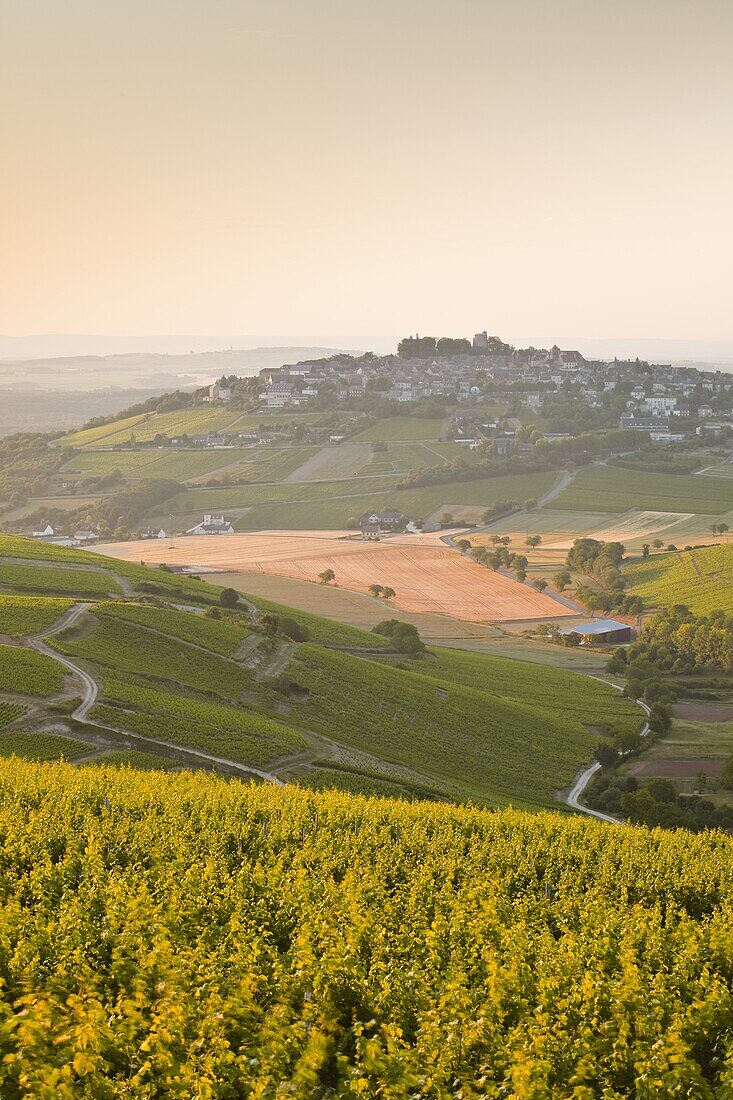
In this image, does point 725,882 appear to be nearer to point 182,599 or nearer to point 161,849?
point 161,849

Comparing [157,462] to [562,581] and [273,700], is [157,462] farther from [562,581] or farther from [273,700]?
[273,700]

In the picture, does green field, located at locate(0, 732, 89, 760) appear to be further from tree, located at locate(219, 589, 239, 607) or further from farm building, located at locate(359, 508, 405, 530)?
farm building, located at locate(359, 508, 405, 530)

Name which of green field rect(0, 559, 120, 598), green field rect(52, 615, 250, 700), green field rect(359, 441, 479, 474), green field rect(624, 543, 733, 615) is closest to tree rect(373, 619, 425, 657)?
green field rect(0, 559, 120, 598)

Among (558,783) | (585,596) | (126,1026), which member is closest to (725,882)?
(126,1026)

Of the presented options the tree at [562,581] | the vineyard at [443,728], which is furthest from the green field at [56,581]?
the tree at [562,581]

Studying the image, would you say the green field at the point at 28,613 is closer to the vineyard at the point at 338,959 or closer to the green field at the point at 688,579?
the vineyard at the point at 338,959

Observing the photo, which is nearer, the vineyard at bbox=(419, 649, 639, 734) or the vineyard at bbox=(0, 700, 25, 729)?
the vineyard at bbox=(0, 700, 25, 729)

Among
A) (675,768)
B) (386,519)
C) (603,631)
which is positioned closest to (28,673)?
(675,768)
